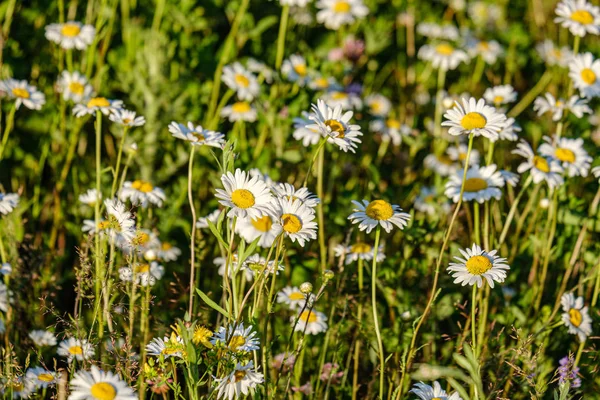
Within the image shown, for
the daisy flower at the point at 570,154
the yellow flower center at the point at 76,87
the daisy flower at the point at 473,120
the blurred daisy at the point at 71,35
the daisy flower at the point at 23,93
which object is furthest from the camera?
the blurred daisy at the point at 71,35

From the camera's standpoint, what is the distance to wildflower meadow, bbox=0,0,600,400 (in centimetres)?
174

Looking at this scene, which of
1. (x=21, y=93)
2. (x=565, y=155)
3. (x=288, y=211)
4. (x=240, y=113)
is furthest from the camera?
(x=240, y=113)

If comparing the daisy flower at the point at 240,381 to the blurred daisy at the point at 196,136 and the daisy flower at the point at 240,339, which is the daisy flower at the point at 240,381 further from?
the blurred daisy at the point at 196,136

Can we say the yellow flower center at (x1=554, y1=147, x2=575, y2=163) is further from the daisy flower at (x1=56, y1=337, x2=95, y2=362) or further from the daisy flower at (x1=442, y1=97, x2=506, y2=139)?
the daisy flower at (x1=56, y1=337, x2=95, y2=362)

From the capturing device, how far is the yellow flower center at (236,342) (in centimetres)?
161

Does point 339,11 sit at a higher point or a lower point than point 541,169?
higher

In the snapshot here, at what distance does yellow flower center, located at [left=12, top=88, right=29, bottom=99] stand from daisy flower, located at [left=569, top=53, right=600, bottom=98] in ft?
7.51

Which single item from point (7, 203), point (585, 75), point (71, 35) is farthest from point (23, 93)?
point (585, 75)

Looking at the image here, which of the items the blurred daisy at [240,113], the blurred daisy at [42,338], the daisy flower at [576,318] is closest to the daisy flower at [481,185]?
the daisy flower at [576,318]

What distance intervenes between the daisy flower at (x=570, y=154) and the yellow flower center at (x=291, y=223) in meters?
1.27

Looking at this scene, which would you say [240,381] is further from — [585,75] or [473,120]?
[585,75]

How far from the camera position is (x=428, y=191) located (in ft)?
10.5

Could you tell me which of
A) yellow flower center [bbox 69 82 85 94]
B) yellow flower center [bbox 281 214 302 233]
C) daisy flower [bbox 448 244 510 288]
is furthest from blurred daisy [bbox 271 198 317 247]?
yellow flower center [bbox 69 82 85 94]

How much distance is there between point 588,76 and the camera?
2.85 metres
